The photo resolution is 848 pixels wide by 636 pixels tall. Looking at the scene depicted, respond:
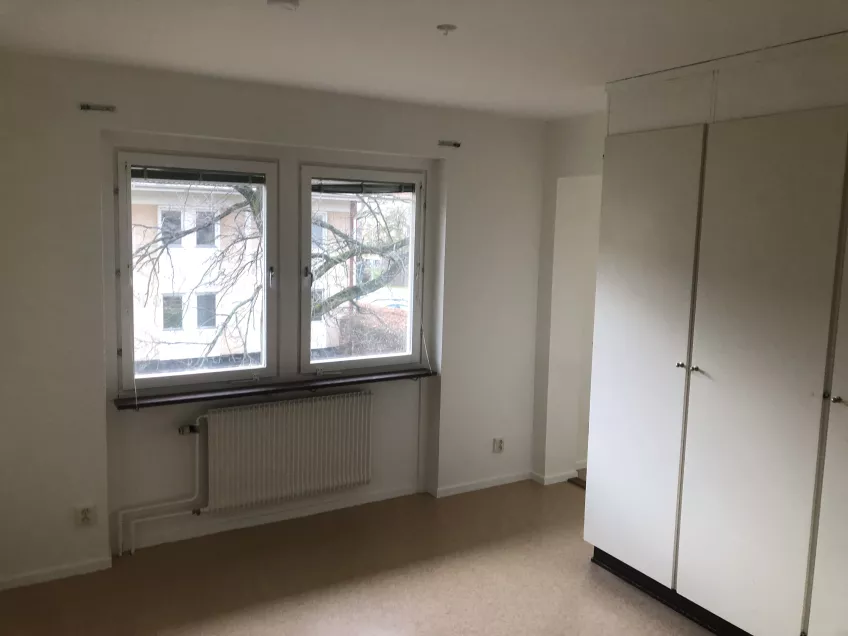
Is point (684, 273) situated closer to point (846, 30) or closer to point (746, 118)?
point (746, 118)

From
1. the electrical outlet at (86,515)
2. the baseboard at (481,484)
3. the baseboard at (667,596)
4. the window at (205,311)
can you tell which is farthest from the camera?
the baseboard at (481,484)

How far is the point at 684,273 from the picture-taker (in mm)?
2941

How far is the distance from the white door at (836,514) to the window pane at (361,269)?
2.39 meters

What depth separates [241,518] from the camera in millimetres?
3836

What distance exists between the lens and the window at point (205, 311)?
11.8 feet

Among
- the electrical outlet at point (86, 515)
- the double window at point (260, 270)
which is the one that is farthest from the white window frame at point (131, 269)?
the electrical outlet at point (86, 515)

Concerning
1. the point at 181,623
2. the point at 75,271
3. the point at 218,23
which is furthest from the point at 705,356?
the point at 75,271

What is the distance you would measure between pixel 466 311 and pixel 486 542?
139 cm

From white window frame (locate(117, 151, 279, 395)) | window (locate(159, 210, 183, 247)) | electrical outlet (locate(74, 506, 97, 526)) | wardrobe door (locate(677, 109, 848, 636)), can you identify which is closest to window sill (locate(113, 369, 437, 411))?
white window frame (locate(117, 151, 279, 395))

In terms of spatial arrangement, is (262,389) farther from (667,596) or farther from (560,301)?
(667,596)

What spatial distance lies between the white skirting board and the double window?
29.8 inches

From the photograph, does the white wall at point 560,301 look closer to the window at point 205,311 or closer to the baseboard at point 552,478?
the baseboard at point 552,478

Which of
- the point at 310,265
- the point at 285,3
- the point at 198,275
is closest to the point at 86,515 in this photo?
the point at 198,275

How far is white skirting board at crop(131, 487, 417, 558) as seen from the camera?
11.8ft
